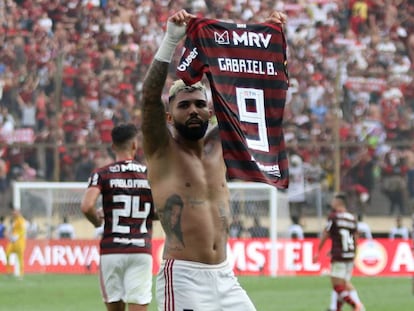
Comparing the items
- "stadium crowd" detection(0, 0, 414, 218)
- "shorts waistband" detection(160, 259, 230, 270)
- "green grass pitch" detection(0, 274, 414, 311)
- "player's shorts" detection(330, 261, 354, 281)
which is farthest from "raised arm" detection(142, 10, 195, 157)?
"stadium crowd" detection(0, 0, 414, 218)

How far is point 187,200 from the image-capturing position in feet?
24.0

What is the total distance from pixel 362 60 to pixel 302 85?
2.24m

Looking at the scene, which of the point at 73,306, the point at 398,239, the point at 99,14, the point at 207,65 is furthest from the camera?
the point at 99,14

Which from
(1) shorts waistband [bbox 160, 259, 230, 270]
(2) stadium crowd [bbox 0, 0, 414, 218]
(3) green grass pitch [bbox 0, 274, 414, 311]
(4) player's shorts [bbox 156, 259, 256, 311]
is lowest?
(3) green grass pitch [bbox 0, 274, 414, 311]

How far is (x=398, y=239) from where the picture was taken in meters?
27.0

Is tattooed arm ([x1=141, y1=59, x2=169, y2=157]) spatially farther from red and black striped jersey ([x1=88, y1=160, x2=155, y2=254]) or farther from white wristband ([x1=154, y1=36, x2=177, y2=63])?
red and black striped jersey ([x1=88, y1=160, x2=155, y2=254])

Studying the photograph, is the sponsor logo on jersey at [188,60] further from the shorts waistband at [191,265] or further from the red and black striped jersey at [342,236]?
the red and black striped jersey at [342,236]

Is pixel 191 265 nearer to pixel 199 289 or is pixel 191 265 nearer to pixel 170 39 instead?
pixel 199 289

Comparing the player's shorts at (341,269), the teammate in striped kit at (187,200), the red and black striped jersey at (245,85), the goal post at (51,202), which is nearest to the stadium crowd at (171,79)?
the goal post at (51,202)

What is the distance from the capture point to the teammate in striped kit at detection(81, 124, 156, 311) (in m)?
11.0

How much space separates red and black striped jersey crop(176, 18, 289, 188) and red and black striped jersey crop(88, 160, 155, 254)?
3971 millimetres

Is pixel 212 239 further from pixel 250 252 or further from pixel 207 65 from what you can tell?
pixel 250 252

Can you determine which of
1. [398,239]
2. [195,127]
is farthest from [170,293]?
[398,239]

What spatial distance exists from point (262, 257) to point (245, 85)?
2072cm
